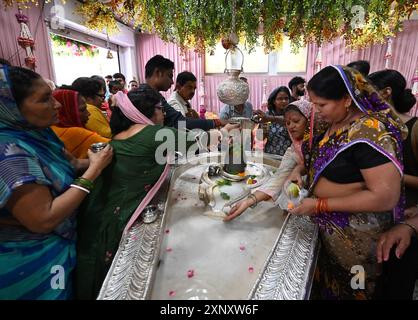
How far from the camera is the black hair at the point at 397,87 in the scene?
153 cm

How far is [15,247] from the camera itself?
949mm

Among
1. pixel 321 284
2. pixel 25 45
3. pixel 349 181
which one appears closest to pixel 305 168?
pixel 349 181

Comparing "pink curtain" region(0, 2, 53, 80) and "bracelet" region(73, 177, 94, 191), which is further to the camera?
"pink curtain" region(0, 2, 53, 80)

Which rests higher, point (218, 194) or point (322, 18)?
point (322, 18)

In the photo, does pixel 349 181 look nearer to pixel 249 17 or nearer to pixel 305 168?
pixel 305 168

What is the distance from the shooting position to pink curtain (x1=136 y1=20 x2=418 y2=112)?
5980 millimetres

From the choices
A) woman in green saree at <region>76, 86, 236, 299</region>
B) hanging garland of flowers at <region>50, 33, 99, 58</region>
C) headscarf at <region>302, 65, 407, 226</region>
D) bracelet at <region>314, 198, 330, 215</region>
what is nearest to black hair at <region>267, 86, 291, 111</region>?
woman in green saree at <region>76, 86, 236, 299</region>

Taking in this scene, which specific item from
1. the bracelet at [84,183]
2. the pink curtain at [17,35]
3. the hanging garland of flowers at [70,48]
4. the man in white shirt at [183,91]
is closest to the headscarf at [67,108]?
the bracelet at [84,183]

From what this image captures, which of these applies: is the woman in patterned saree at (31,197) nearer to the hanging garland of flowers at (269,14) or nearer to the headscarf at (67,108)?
the headscarf at (67,108)

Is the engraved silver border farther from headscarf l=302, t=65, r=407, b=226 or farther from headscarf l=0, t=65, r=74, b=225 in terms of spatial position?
headscarf l=0, t=65, r=74, b=225

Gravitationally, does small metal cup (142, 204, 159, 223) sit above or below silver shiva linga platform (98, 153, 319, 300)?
above

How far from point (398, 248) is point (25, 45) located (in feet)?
15.1

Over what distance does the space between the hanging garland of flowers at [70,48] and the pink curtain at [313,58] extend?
194 cm

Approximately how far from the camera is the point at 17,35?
354cm
